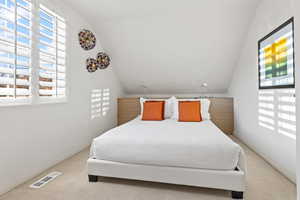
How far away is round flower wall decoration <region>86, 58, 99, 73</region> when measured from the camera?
10.3 ft

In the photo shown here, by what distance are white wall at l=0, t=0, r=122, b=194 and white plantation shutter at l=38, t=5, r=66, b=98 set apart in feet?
0.42

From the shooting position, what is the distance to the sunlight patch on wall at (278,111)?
6.35 feet

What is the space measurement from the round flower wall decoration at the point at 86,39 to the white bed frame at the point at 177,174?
6.52 feet

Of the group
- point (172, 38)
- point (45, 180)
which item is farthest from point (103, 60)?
point (45, 180)

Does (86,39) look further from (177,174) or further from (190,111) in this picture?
(177,174)

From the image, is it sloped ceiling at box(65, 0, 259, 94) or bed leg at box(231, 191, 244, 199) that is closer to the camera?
bed leg at box(231, 191, 244, 199)

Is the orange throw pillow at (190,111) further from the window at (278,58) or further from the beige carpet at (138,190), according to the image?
the beige carpet at (138,190)

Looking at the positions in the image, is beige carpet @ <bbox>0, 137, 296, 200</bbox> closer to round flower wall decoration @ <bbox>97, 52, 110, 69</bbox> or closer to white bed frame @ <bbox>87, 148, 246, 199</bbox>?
white bed frame @ <bbox>87, 148, 246, 199</bbox>

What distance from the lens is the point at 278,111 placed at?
220 centimetres

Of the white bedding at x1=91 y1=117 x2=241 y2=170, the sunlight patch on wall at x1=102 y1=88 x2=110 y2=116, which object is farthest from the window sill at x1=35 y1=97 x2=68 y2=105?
the sunlight patch on wall at x1=102 y1=88 x2=110 y2=116

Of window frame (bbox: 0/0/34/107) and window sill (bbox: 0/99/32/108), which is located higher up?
window frame (bbox: 0/0/34/107)

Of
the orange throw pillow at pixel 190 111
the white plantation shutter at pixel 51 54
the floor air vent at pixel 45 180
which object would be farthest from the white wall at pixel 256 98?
the white plantation shutter at pixel 51 54

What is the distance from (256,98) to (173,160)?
189 centimetres

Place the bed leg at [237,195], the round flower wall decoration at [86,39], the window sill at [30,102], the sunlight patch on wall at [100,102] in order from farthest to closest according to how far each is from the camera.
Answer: the sunlight patch on wall at [100,102] → the round flower wall decoration at [86,39] → the window sill at [30,102] → the bed leg at [237,195]
